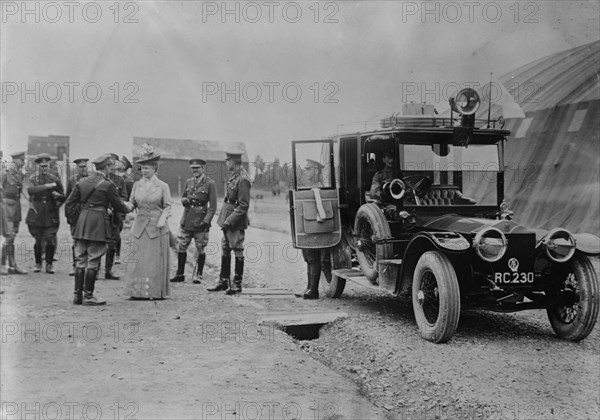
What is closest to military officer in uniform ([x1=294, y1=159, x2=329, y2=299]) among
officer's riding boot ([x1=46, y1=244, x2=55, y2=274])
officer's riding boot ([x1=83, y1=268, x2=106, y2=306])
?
→ officer's riding boot ([x1=83, y1=268, x2=106, y2=306])

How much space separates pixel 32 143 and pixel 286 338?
1554cm

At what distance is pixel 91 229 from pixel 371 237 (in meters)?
3.30

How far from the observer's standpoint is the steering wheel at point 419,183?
7020 mm

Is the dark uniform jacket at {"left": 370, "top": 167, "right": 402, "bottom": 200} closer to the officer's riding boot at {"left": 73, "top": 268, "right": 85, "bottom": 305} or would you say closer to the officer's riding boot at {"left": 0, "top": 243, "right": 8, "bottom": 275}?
the officer's riding boot at {"left": 73, "top": 268, "right": 85, "bottom": 305}

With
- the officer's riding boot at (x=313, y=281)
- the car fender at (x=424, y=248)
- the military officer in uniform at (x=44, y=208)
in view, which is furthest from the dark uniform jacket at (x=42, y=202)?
the car fender at (x=424, y=248)

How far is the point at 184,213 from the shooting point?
9.45 m

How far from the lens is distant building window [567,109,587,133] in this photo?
12.6 meters

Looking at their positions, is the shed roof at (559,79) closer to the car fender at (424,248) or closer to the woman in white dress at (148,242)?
the car fender at (424,248)

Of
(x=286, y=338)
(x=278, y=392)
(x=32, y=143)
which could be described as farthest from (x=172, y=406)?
(x=32, y=143)

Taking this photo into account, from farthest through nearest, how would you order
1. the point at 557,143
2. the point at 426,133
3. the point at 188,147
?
Answer: 1. the point at 188,147
2. the point at 557,143
3. the point at 426,133

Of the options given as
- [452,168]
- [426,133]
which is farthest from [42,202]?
[452,168]

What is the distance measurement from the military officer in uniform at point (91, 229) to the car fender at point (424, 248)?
11.4ft

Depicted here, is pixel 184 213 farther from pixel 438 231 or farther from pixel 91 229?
pixel 438 231

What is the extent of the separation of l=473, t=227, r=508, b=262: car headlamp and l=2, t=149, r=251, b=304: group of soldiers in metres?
Answer: 3.81
